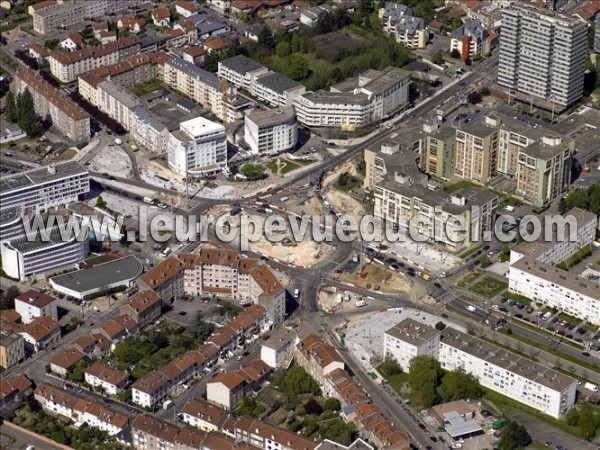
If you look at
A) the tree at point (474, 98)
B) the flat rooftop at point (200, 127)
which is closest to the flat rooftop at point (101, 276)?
the flat rooftop at point (200, 127)

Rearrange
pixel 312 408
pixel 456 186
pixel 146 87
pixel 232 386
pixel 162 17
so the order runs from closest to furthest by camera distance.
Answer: pixel 312 408, pixel 232 386, pixel 456 186, pixel 146 87, pixel 162 17

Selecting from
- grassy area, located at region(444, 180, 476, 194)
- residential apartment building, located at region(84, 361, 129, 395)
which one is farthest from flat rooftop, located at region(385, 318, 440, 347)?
grassy area, located at region(444, 180, 476, 194)

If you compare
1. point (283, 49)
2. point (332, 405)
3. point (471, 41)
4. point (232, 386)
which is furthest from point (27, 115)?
point (332, 405)

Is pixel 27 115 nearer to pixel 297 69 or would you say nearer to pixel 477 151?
pixel 297 69

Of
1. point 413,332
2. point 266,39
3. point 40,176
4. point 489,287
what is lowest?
point 489,287

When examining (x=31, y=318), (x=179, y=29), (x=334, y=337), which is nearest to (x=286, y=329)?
(x=334, y=337)

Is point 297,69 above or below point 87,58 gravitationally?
below

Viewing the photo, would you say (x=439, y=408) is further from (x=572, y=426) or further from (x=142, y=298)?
(x=142, y=298)

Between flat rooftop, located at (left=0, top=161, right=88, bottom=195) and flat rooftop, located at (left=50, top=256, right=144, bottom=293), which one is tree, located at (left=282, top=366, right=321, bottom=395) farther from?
flat rooftop, located at (left=0, top=161, right=88, bottom=195)
